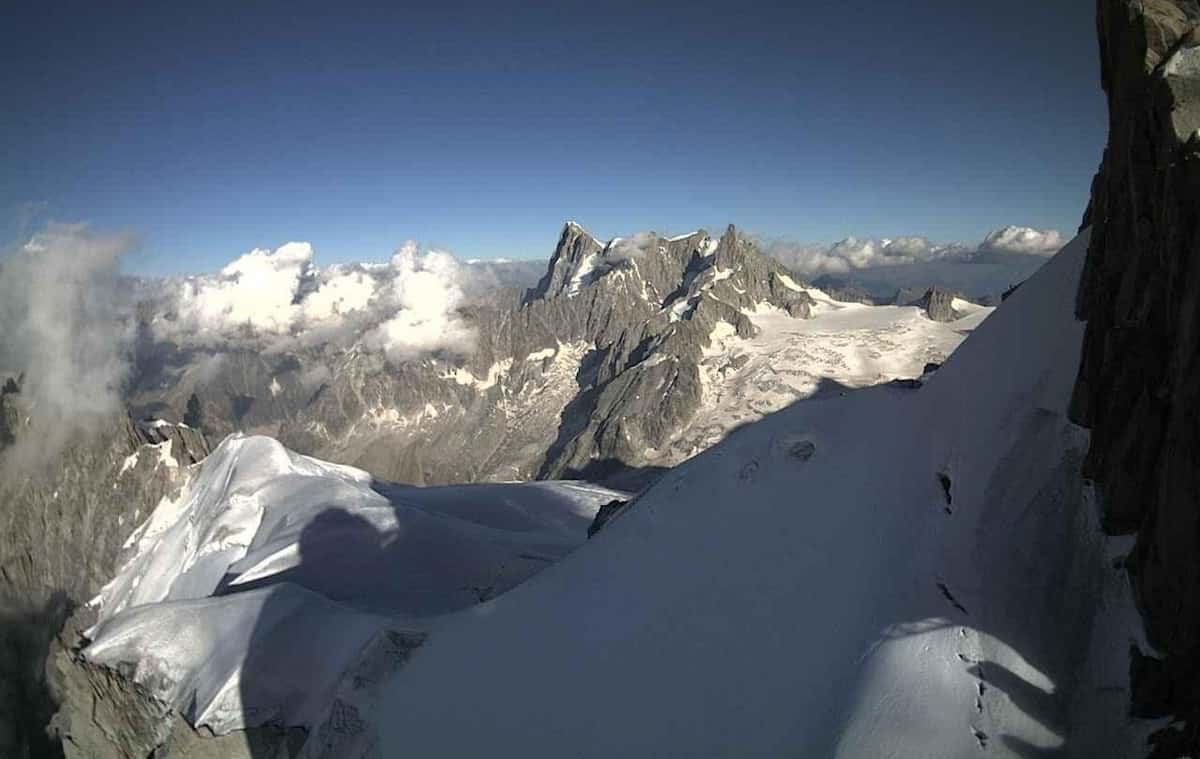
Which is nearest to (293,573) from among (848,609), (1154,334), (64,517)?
(848,609)

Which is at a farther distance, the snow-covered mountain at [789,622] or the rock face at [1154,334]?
the snow-covered mountain at [789,622]

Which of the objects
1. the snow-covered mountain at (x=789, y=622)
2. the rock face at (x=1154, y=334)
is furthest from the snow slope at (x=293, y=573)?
the rock face at (x=1154, y=334)

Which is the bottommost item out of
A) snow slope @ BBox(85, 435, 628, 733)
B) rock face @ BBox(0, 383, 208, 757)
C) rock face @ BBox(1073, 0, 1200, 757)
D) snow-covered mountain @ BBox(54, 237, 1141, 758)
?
rock face @ BBox(0, 383, 208, 757)

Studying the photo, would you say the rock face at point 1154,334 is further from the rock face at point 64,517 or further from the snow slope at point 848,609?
the rock face at point 64,517

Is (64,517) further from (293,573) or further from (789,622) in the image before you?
(789,622)

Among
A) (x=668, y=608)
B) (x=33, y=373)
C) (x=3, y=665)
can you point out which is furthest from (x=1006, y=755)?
(x=33, y=373)

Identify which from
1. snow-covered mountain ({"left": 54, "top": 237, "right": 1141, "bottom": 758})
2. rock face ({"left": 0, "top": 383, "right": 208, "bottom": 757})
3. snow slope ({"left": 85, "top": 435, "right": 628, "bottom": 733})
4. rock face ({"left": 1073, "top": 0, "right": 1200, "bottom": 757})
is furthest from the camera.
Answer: rock face ({"left": 0, "top": 383, "right": 208, "bottom": 757})

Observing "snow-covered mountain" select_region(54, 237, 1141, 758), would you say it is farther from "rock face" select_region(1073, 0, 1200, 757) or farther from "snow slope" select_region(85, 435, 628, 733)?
"rock face" select_region(1073, 0, 1200, 757)

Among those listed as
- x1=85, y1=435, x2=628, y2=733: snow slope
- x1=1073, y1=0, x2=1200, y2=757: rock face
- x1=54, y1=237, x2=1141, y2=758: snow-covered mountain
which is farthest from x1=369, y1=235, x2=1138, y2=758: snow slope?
x1=85, y1=435, x2=628, y2=733: snow slope
